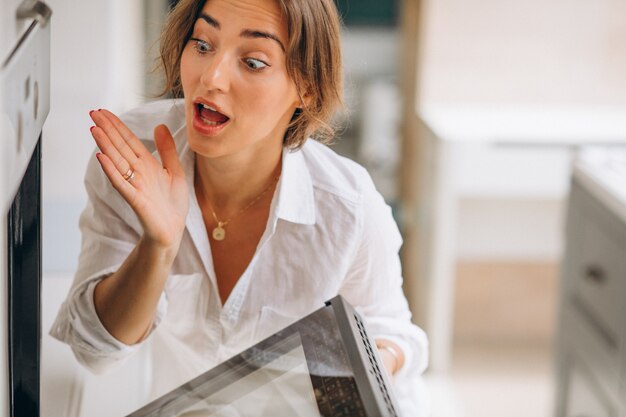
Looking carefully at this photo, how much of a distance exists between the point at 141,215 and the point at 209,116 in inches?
2.6

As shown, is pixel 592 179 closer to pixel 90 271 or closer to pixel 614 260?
pixel 614 260

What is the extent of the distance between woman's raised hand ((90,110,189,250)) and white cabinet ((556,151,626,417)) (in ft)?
2.33

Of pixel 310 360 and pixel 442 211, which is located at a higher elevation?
pixel 310 360

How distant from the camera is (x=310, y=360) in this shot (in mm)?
460

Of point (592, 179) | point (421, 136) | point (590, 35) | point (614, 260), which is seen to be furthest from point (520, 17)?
point (614, 260)

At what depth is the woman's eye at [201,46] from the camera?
47 cm

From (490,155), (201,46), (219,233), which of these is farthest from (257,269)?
(490,155)

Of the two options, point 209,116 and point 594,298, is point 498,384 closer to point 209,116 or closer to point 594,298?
point 594,298

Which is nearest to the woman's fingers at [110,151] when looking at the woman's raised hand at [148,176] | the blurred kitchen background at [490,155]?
the woman's raised hand at [148,176]

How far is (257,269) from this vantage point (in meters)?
0.51

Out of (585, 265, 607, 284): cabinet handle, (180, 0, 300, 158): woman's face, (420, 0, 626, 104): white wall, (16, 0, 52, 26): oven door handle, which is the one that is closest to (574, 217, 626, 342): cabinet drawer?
(585, 265, 607, 284): cabinet handle

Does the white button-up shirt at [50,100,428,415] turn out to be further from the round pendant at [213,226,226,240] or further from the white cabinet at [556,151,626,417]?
the white cabinet at [556,151,626,417]

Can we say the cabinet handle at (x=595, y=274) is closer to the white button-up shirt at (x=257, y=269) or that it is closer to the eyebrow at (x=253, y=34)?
the white button-up shirt at (x=257, y=269)

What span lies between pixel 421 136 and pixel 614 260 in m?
0.38
